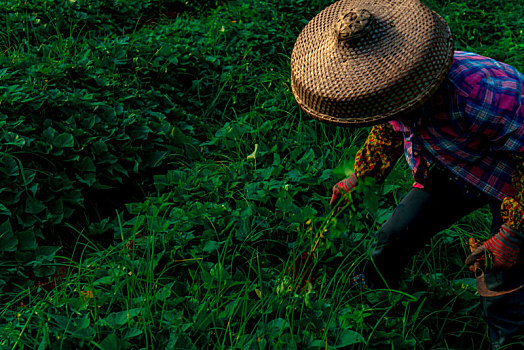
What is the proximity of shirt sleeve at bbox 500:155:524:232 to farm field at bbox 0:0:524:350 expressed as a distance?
0.43m

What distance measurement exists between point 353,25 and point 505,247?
32.8 inches

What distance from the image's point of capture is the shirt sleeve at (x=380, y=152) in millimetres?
1925

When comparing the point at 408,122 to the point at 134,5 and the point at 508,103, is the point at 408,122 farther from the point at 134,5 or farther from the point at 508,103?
the point at 134,5

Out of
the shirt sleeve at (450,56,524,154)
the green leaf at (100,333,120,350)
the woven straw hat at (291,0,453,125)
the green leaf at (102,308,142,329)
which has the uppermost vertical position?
the woven straw hat at (291,0,453,125)

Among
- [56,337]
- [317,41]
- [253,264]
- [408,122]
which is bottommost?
[253,264]

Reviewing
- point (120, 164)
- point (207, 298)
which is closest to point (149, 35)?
point (120, 164)

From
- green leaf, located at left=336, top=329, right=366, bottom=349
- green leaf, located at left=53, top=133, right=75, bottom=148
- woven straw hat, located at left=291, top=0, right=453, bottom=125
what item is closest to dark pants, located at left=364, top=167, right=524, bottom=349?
green leaf, located at left=336, top=329, right=366, bottom=349

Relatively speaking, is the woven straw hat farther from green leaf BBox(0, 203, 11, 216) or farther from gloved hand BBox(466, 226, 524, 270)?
green leaf BBox(0, 203, 11, 216)

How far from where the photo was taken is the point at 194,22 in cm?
424

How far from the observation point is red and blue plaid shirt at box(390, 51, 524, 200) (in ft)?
4.85

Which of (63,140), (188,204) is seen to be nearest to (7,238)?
(63,140)

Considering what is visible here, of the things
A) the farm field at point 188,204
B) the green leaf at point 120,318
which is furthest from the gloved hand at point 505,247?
the green leaf at point 120,318

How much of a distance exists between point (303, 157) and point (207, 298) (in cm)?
120

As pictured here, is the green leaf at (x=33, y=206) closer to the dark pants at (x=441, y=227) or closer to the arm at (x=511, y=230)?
the dark pants at (x=441, y=227)
